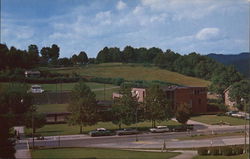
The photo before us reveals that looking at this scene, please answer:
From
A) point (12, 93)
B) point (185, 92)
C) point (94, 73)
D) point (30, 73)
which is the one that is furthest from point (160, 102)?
point (12, 93)

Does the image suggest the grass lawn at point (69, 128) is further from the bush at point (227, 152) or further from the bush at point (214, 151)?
the bush at point (227, 152)

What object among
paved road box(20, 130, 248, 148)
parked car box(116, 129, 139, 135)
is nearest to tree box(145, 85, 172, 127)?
parked car box(116, 129, 139, 135)

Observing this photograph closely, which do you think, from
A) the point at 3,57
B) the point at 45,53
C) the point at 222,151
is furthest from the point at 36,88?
the point at 222,151

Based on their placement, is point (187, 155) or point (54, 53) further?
point (54, 53)

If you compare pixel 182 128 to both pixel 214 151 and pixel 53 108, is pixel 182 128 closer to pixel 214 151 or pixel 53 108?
pixel 53 108

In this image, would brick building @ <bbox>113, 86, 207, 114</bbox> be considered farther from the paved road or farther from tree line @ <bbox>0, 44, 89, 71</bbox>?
tree line @ <bbox>0, 44, 89, 71</bbox>

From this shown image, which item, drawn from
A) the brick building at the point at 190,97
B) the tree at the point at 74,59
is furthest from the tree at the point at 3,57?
the brick building at the point at 190,97
